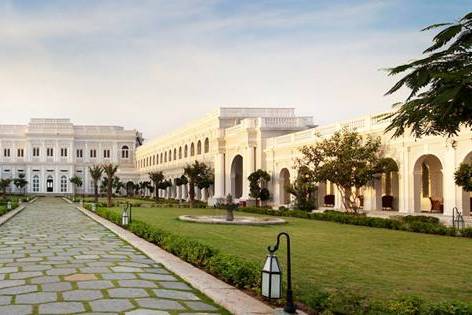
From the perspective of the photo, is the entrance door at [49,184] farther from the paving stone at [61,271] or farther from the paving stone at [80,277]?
the paving stone at [80,277]

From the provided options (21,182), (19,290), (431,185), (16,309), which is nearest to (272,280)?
(16,309)

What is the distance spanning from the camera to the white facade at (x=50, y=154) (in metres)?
89.5

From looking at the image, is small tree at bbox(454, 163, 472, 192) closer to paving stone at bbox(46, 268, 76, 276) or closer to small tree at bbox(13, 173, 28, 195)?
paving stone at bbox(46, 268, 76, 276)

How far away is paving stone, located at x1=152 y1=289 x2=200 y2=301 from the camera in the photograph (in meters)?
7.41

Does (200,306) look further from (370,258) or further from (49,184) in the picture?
(49,184)

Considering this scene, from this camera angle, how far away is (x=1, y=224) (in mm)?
21078

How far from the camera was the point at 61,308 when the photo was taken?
6.61 metres

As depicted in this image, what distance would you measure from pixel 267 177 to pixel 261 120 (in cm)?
434

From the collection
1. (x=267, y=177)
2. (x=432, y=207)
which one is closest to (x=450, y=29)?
(x=432, y=207)

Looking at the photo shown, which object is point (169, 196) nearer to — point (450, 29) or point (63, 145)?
point (63, 145)

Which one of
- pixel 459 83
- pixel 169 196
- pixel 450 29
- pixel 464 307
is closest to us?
pixel 459 83

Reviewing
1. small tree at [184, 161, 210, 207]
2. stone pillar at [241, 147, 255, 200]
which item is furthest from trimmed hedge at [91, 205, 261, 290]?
small tree at [184, 161, 210, 207]

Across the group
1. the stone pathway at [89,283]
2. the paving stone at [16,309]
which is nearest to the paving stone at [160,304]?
the stone pathway at [89,283]

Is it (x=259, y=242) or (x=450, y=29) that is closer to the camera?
(x=450, y=29)
